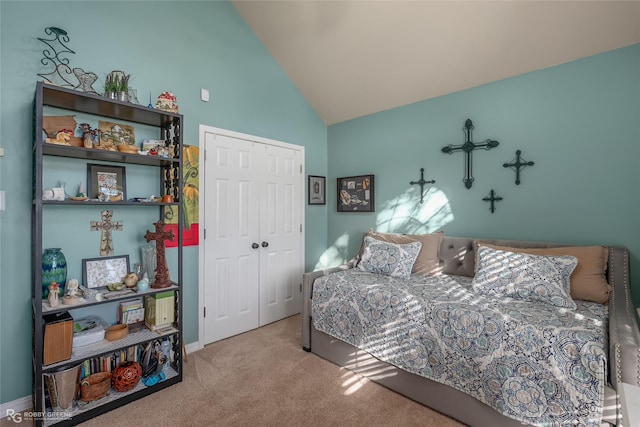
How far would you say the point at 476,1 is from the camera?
221 centimetres

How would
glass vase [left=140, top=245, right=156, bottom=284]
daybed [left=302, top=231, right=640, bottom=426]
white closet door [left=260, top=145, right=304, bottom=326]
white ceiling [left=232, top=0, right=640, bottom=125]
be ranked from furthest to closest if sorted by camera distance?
1. white closet door [left=260, top=145, right=304, bottom=326]
2. glass vase [left=140, top=245, right=156, bottom=284]
3. white ceiling [left=232, top=0, right=640, bottom=125]
4. daybed [left=302, top=231, right=640, bottom=426]

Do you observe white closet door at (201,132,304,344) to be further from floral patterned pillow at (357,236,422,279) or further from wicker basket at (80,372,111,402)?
floral patterned pillow at (357,236,422,279)

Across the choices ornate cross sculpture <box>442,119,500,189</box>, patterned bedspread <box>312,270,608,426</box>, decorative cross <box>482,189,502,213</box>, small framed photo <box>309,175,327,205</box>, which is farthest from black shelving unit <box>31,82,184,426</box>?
decorative cross <box>482,189,502,213</box>

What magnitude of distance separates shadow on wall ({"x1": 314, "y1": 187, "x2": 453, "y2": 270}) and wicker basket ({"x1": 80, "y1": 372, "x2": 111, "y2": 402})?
9.20ft

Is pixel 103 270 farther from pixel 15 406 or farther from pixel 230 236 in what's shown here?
pixel 230 236

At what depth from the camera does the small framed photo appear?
3.83 meters

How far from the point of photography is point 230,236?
2979 mm

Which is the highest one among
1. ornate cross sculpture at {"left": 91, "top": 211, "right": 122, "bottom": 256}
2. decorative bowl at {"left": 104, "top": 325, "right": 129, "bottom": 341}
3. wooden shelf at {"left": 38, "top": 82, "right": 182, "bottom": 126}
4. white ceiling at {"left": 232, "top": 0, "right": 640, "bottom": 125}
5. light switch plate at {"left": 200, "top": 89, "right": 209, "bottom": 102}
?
white ceiling at {"left": 232, "top": 0, "right": 640, "bottom": 125}

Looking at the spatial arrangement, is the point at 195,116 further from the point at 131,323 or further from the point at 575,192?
the point at 575,192

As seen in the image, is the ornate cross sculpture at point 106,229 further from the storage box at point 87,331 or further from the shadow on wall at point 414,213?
the shadow on wall at point 414,213

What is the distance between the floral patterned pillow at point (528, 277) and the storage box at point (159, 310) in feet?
7.48

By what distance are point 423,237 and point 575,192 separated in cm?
A: 122

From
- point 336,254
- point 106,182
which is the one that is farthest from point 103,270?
point 336,254

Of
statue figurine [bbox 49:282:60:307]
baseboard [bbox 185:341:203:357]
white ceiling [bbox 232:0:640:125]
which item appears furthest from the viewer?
baseboard [bbox 185:341:203:357]
